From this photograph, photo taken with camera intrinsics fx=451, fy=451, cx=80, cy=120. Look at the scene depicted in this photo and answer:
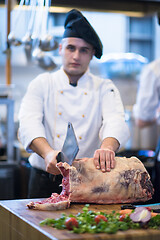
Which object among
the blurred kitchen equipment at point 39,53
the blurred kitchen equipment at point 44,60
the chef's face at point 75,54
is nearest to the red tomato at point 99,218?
the chef's face at point 75,54

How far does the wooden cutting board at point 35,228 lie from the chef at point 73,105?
47cm

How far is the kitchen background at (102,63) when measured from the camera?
164 inches

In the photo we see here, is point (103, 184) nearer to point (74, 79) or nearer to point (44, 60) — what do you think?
point (74, 79)

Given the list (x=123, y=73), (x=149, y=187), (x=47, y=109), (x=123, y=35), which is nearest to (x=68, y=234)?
(x=149, y=187)

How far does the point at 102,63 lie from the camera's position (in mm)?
7660

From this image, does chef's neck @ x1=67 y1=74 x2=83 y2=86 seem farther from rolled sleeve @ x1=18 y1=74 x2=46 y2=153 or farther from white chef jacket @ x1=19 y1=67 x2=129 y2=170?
rolled sleeve @ x1=18 y1=74 x2=46 y2=153

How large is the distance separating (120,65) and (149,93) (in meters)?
4.00

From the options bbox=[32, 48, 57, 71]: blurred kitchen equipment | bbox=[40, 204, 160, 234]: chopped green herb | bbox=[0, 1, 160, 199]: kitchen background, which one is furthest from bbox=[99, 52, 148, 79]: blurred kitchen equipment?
bbox=[40, 204, 160, 234]: chopped green herb

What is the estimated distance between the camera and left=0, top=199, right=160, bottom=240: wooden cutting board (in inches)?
58.5

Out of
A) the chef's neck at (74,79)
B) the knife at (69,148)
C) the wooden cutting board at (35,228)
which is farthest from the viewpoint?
the chef's neck at (74,79)

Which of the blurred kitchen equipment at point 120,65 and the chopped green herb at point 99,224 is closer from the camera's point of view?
the chopped green herb at point 99,224

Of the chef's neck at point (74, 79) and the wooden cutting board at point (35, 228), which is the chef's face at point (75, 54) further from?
the wooden cutting board at point (35, 228)

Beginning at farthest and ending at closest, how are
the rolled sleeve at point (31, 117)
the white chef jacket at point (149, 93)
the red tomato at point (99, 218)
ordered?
1. the white chef jacket at point (149, 93)
2. the rolled sleeve at point (31, 117)
3. the red tomato at point (99, 218)

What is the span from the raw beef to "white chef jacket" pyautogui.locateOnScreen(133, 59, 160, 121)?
1546 mm
